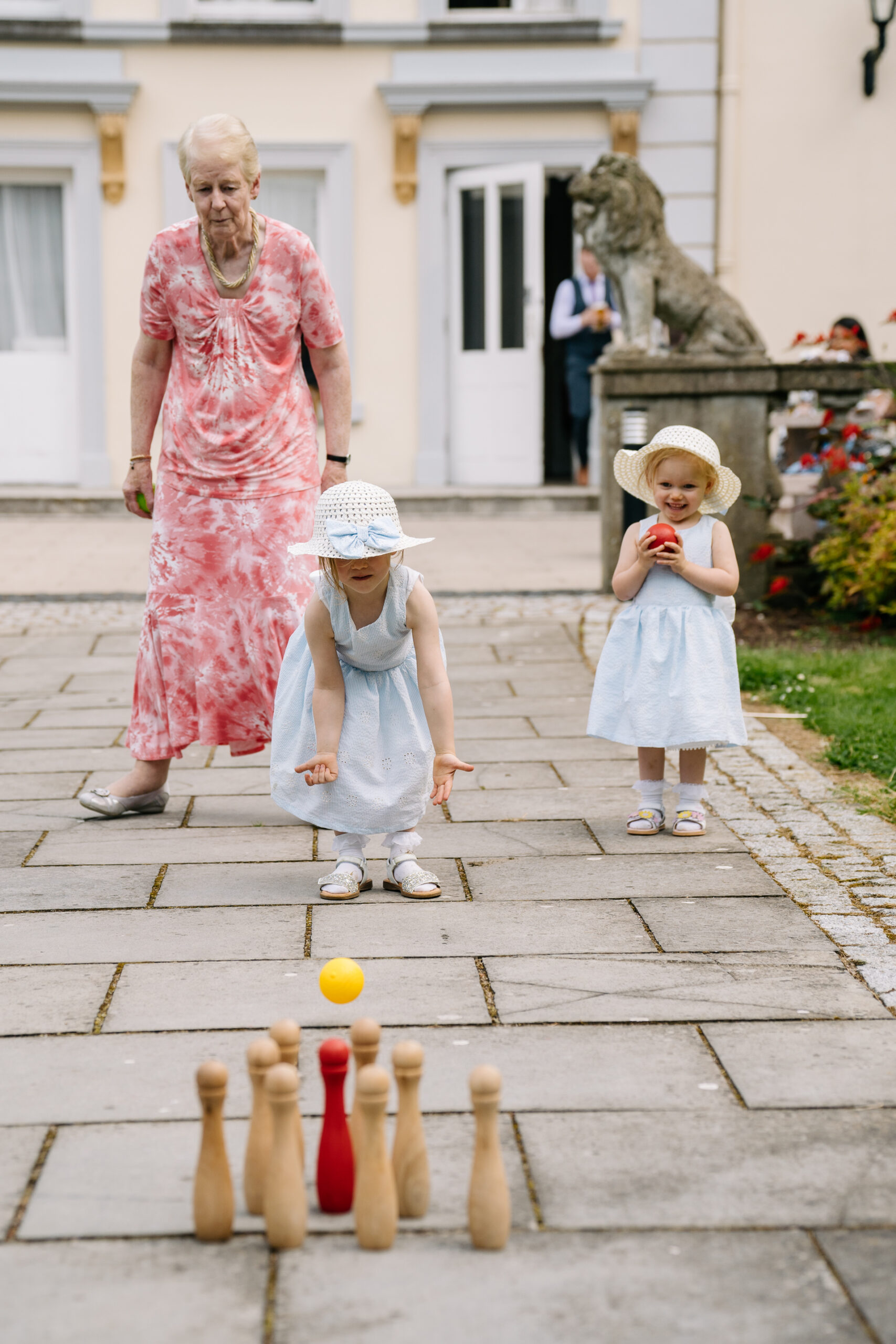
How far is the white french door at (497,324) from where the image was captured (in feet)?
45.1

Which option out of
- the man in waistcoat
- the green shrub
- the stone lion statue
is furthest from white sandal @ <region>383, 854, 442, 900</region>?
the man in waistcoat

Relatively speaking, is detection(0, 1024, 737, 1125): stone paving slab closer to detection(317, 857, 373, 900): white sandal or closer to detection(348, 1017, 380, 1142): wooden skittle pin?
detection(348, 1017, 380, 1142): wooden skittle pin

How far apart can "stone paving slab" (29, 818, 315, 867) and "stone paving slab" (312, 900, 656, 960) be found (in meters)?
0.59

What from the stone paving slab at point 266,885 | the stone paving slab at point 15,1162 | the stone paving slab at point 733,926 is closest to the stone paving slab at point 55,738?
the stone paving slab at point 266,885

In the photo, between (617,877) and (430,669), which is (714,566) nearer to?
(617,877)

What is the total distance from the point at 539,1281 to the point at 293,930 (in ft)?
5.44

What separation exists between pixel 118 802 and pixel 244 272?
160 centimetres

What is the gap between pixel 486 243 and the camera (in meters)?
13.8

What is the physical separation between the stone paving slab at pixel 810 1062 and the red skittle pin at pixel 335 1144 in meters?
0.78

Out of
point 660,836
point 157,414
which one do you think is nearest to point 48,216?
point 157,414

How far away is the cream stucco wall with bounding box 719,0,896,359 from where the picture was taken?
44.8 ft

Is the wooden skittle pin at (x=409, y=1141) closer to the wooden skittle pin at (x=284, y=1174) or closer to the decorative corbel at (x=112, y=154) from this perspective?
the wooden skittle pin at (x=284, y=1174)

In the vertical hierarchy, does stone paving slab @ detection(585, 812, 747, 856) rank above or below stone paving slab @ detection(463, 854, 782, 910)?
below

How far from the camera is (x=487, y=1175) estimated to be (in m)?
2.25
